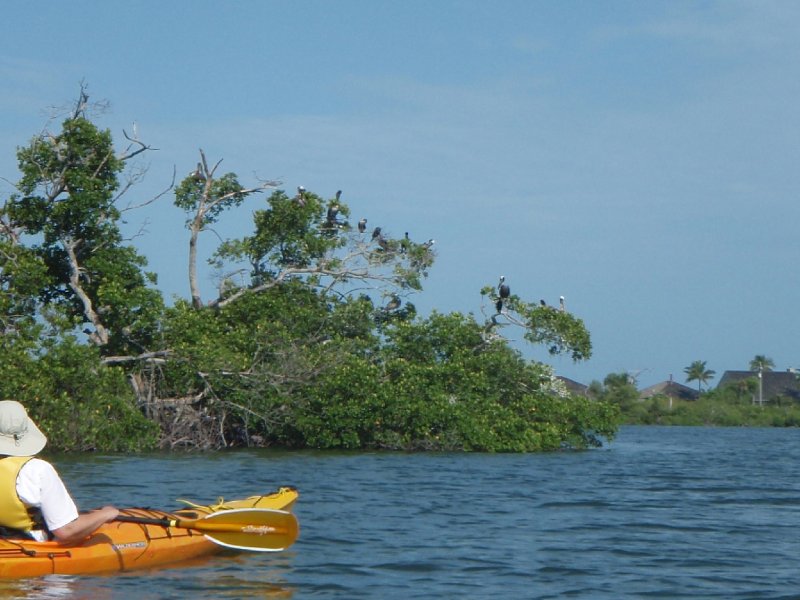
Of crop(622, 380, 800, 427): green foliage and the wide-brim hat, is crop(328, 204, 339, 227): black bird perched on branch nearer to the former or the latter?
the wide-brim hat

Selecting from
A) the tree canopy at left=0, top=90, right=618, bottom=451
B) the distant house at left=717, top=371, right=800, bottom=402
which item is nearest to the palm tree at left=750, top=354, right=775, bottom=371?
the distant house at left=717, top=371, right=800, bottom=402

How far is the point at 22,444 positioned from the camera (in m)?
7.78

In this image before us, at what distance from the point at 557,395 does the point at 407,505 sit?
12.3 m

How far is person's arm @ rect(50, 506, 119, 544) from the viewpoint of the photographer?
27.0 ft

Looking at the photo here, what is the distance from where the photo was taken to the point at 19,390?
19.2m

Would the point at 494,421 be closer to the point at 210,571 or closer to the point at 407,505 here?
the point at 407,505

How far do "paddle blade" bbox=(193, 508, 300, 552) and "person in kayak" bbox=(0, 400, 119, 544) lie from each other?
4.61 ft

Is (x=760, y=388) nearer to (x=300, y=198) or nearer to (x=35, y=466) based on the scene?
(x=300, y=198)

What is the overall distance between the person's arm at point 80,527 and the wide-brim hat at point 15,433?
73 cm

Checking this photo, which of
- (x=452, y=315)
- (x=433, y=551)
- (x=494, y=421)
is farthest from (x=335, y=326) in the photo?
(x=433, y=551)

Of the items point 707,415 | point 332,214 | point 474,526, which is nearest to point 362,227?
point 332,214

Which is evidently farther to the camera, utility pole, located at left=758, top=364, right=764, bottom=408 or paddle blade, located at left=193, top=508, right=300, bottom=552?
utility pole, located at left=758, top=364, right=764, bottom=408

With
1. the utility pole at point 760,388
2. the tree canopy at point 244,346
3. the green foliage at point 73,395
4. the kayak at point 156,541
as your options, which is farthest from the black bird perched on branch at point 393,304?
the utility pole at point 760,388

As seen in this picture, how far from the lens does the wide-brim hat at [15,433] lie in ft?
25.2
